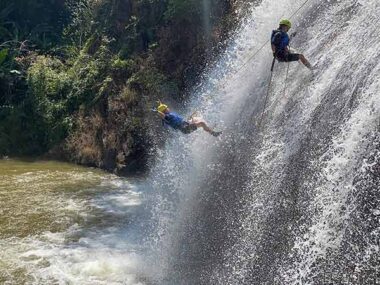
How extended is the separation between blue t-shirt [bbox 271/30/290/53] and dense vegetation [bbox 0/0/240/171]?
285 inches

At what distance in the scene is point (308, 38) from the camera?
12789 millimetres

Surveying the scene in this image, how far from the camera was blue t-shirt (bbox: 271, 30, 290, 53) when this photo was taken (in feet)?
36.3

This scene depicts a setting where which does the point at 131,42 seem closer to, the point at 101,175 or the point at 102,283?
the point at 101,175

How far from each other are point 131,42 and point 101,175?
20.9ft

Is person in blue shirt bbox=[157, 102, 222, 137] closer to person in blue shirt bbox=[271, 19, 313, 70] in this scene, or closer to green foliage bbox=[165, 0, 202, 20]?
person in blue shirt bbox=[271, 19, 313, 70]

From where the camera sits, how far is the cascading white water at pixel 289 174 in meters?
8.70

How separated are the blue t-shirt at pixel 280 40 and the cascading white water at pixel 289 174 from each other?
94 centimetres

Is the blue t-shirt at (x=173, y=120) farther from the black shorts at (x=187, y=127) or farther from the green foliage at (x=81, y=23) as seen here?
the green foliage at (x=81, y=23)

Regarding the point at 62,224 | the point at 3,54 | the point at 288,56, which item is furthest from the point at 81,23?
the point at 288,56

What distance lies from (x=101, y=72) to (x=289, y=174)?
1303cm

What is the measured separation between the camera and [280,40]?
11.1 metres

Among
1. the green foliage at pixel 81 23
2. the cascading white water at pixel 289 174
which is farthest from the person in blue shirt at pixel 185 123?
the green foliage at pixel 81 23

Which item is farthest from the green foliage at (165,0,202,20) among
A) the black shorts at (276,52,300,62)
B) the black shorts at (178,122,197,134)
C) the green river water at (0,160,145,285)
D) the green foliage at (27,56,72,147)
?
the black shorts at (276,52,300,62)

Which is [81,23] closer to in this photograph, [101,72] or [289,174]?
[101,72]
